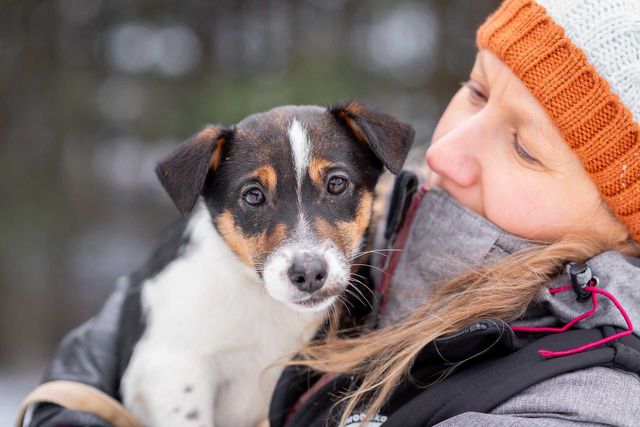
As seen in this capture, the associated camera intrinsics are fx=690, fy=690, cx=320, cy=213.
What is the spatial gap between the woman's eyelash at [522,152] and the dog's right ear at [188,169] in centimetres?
103

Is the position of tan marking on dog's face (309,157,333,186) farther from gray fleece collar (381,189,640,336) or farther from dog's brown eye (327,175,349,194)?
gray fleece collar (381,189,640,336)

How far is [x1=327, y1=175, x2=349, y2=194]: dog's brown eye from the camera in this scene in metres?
2.45

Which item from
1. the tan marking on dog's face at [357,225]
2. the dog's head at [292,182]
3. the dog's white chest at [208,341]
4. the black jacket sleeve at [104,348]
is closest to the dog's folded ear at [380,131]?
the dog's head at [292,182]

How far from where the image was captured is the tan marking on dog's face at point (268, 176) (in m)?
2.39

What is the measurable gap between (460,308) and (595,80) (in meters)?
0.77

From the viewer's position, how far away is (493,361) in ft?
6.21

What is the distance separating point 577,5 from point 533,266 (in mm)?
784

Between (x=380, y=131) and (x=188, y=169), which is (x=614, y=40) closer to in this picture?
(x=380, y=131)

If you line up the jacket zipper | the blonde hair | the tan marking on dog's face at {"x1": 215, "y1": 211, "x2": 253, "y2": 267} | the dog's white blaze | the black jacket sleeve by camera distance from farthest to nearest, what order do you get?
the black jacket sleeve → the tan marking on dog's face at {"x1": 215, "y1": 211, "x2": 253, "y2": 267} → the dog's white blaze → the blonde hair → the jacket zipper

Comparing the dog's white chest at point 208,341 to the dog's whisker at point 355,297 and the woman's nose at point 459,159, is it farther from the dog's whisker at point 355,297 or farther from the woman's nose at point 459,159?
the woman's nose at point 459,159

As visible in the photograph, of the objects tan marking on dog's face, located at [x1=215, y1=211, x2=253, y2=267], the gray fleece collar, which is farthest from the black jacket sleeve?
the gray fleece collar

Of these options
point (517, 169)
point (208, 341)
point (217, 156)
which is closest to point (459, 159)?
point (517, 169)

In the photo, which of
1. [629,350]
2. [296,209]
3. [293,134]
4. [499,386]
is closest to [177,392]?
[296,209]

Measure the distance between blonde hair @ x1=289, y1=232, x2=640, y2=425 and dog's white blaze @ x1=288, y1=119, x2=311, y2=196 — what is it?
573 millimetres
